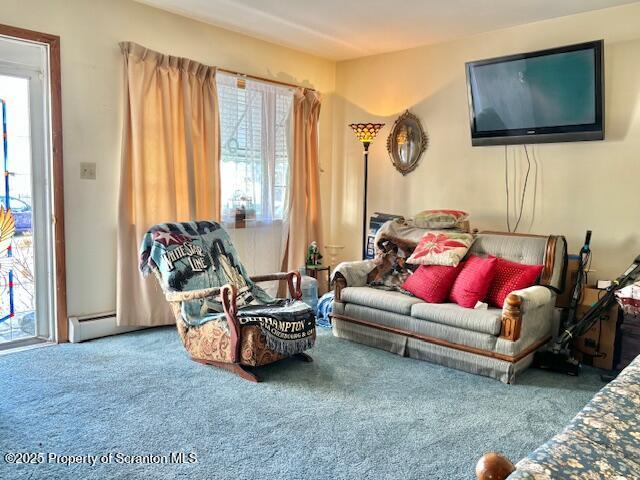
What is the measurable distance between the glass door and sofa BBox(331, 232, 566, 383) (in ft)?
7.28

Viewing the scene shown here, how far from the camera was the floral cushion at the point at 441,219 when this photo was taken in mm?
3947

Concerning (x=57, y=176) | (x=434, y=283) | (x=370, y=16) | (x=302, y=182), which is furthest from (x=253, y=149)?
(x=434, y=283)

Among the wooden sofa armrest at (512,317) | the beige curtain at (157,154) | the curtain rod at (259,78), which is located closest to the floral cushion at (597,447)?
the wooden sofa armrest at (512,317)

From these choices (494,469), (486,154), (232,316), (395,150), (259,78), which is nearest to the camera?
(494,469)

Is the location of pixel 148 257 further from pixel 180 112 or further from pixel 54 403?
pixel 180 112

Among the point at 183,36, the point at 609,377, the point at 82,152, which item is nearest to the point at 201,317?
the point at 82,152

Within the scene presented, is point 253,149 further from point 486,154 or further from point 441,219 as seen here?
point 486,154

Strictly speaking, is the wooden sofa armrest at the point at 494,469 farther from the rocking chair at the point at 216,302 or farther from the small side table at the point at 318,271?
the small side table at the point at 318,271

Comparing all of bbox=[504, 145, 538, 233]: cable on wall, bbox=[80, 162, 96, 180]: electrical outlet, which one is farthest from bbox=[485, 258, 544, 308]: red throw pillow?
bbox=[80, 162, 96, 180]: electrical outlet

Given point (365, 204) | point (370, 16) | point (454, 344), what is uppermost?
point (370, 16)

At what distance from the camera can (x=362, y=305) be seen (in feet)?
12.2

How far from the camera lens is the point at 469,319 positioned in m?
3.14

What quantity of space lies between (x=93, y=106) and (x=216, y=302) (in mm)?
1728

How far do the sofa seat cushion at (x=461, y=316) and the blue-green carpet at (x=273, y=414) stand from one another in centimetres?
32
